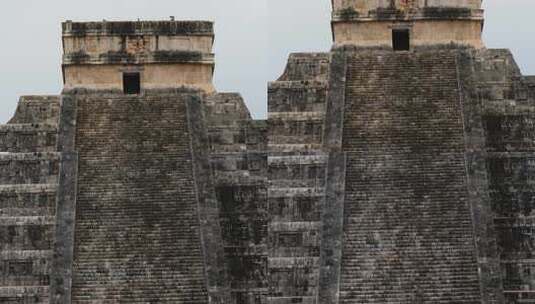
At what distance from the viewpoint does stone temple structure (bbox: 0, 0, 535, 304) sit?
31891 millimetres

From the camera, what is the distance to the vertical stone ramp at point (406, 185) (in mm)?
31141

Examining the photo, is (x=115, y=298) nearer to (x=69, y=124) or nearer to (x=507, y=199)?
(x=69, y=124)

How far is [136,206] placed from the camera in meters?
33.8

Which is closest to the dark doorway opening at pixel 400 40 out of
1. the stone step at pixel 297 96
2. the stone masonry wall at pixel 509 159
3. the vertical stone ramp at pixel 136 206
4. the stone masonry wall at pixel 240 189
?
the stone masonry wall at pixel 509 159

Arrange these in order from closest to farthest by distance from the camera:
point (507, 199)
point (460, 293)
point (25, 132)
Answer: point (460, 293), point (507, 199), point (25, 132)

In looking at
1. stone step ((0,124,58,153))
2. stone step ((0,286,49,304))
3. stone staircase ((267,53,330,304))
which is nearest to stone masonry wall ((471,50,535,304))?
stone staircase ((267,53,330,304))

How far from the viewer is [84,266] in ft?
108

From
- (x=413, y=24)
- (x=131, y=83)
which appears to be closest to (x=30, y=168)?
(x=131, y=83)

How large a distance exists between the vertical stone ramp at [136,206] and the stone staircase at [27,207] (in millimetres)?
720

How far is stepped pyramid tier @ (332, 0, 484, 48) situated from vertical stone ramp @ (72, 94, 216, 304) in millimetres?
4355

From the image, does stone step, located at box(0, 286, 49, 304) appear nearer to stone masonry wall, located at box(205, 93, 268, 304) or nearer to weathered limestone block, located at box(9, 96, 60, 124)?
stone masonry wall, located at box(205, 93, 268, 304)

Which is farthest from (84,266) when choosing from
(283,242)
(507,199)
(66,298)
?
(507,199)

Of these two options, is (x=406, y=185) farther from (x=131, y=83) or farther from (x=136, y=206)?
(x=131, y=83)

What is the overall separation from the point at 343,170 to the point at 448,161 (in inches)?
90.9
